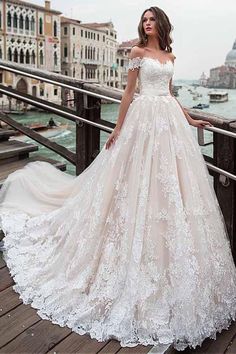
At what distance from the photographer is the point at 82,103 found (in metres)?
3.32

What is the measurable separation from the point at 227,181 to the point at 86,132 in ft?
4.30

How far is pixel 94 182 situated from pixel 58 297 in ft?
2.19

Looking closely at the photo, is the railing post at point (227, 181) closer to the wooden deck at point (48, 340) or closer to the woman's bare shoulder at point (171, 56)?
the woman's bare shoulder at point (171, 56)

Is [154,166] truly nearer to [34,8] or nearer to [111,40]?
[34,8]

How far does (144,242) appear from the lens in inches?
80.2

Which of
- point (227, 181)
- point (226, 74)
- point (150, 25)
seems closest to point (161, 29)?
point (150, 25)

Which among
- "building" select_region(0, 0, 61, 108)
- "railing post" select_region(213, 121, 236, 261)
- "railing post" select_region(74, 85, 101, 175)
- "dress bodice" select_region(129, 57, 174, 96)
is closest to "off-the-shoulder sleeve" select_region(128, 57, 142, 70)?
"dress bodice" select_region(129, 57, 174, 96)

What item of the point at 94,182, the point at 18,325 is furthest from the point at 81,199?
the point at 18,325

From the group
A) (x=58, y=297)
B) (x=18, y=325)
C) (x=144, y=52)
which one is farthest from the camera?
(x=144, y=52)

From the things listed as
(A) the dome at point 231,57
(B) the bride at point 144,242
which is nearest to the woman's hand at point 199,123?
(B) the bride at point 144,242

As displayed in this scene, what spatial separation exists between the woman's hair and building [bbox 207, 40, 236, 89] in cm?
10603

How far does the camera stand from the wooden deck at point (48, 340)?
179cm

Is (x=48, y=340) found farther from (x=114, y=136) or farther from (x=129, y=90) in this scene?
(x=129, y=90)

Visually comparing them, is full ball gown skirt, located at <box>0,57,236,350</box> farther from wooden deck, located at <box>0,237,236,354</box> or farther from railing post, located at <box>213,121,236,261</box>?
railing post, located at <box>213,121,236,261</box>
